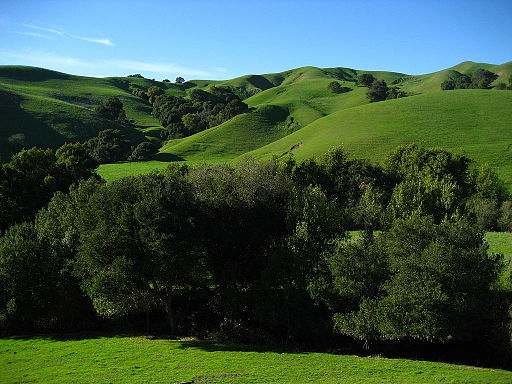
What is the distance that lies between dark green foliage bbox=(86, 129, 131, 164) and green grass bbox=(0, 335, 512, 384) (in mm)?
78431

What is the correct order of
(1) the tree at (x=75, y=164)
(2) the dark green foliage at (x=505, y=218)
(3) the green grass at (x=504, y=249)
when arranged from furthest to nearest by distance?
1. (1) the tree at (x=75, y=164)
2. (2) the dark green foliage at (x=505, y=218)
3. (3) the green grass at (x=504, y=249)

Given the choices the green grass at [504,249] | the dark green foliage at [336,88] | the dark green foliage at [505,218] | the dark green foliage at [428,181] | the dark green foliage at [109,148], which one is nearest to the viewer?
the green grass at [504,249]

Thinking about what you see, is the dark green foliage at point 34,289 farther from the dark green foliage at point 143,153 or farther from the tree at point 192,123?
the tree at point 192,123

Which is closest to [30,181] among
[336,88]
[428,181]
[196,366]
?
[196,366]

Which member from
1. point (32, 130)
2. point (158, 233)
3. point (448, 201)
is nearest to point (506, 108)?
point (448, 201)

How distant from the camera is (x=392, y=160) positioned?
72562 millimetres

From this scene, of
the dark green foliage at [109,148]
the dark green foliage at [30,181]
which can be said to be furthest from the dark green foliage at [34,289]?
the dark green foliage at [109,148]

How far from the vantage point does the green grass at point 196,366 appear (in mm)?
23267

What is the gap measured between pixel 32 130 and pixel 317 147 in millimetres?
79587

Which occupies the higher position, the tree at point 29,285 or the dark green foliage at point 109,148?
the dark green foliage at point 109,148

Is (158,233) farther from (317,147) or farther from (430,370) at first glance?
(317,147)

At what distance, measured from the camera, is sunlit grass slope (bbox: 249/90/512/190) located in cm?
8594

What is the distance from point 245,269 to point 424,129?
75.8 m

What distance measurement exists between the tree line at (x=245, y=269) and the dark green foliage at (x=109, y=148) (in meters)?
63.1
